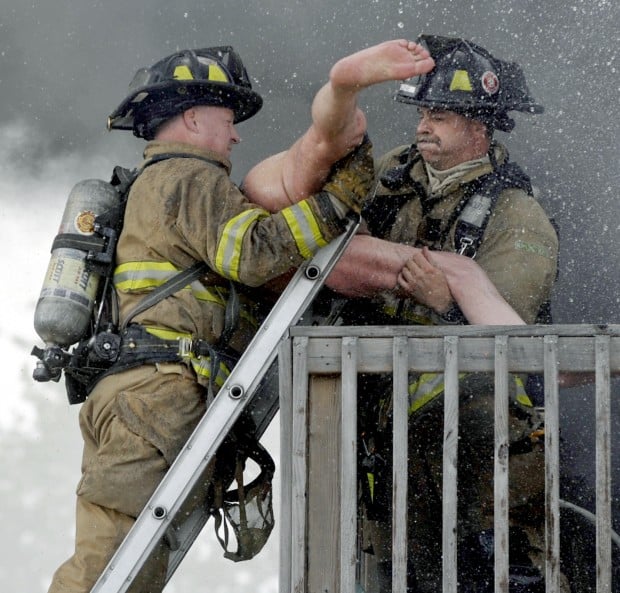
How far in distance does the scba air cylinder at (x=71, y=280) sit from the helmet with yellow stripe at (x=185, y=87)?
46 centimetres

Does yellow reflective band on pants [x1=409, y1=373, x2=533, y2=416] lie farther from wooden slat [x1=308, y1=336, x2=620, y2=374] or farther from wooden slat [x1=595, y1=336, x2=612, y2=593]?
wooden slat [x1=595, y1=336, x2=612, y2=593]

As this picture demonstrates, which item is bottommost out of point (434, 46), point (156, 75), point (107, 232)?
point (107, 232)

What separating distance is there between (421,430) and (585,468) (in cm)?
178

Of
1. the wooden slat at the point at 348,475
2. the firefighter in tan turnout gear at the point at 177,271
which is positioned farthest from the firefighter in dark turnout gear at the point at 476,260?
the wooden slat at the point at 348,475

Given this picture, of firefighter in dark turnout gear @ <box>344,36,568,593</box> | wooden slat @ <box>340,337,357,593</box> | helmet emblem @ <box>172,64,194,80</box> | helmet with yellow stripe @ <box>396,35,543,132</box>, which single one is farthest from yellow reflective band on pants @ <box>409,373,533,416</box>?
helmet emblem @ <box>172,64,194,80</box>

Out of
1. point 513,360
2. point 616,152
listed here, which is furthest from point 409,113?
point 513,360

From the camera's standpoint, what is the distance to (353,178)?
15.3 ft

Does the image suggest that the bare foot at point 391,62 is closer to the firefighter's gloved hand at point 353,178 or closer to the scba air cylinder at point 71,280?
the firefighter's gloved hand at point 353,178

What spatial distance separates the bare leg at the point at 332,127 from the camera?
4168mm

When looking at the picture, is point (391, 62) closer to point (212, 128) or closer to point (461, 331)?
point (461, 331)

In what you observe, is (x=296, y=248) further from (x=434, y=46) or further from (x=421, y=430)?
(x=434, y=46)

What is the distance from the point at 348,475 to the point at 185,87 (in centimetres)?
200

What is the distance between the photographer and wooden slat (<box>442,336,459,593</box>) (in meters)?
4.04

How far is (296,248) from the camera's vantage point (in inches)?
183
